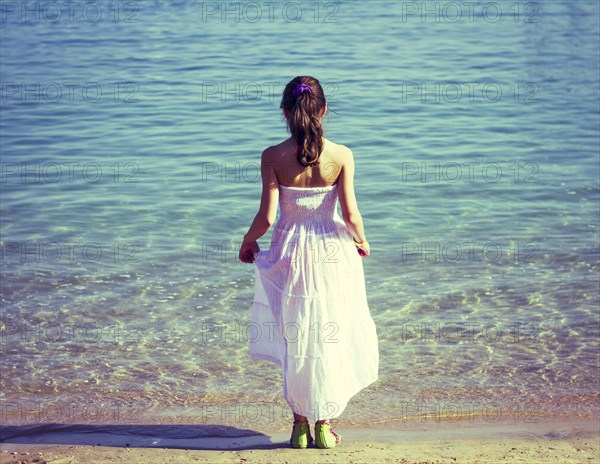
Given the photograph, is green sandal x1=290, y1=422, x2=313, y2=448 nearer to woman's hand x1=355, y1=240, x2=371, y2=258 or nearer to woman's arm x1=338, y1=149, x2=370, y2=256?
woman's hand x1=355, y1=240, x2=371, y2=258

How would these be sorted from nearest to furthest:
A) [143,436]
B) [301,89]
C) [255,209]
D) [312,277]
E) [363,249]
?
[301,89] < [312,277] < [363,249] < [143,436] < [255,209]

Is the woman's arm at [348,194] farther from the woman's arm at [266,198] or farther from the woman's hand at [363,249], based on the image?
the woman's arm at [266,198]

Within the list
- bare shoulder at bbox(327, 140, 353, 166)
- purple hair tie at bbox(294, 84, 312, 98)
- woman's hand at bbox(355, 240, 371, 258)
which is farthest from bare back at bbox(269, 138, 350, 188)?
woman's hand at bbox(355, 240, 371, 258)

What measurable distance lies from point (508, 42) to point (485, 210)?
8769 mm

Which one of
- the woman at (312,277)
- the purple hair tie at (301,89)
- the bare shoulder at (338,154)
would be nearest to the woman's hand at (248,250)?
the woman at (312,277)

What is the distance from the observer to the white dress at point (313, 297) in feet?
14.9

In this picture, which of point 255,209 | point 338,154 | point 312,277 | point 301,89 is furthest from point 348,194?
point 255,209

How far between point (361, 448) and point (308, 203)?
1.32m

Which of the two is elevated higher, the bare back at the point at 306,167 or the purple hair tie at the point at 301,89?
the purple hair tie at the point at 301,89

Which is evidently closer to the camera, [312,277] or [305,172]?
[305,172]

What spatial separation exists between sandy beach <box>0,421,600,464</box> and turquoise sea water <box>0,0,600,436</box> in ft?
0.83

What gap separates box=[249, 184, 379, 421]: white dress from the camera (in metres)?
4.55

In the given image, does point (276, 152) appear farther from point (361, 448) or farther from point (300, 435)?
point (361, 448)

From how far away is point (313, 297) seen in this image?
15.0ft
